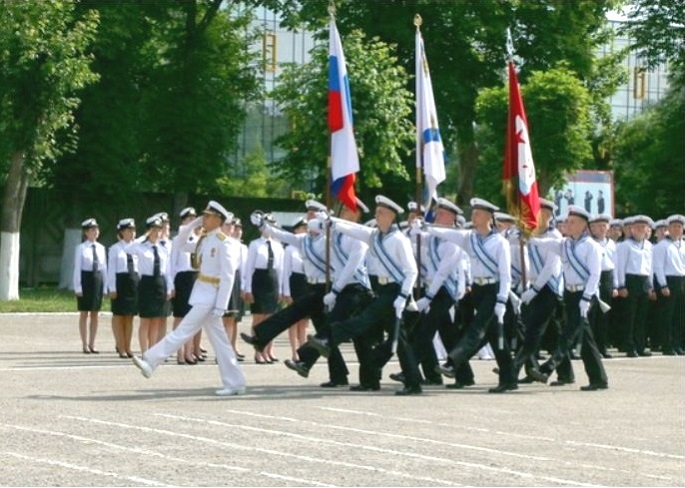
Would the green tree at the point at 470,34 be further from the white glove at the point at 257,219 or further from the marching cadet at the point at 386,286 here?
the marching cadet at the point at 386,286

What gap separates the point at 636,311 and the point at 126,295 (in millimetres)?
7918

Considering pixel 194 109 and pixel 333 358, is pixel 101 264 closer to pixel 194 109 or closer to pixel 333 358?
pixel 333 358

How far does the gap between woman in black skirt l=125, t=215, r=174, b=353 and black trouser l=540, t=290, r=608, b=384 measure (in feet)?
19.3

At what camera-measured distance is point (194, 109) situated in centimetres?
4700

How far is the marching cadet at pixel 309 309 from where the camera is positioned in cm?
1800

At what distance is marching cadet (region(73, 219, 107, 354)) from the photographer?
24.6 meters

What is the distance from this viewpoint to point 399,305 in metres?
17.5

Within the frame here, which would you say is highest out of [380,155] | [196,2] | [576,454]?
[196,2]

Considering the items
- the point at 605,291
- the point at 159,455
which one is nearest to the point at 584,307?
the point at 605,291

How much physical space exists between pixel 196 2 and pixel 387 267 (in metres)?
31.8

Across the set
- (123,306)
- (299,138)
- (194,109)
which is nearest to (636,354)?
(123,306)

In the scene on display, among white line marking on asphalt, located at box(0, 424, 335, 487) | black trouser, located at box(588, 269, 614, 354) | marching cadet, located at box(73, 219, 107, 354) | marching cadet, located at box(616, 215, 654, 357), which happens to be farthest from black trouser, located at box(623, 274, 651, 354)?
white line marking on asphalt, located at box(0, 424, 335, 487)

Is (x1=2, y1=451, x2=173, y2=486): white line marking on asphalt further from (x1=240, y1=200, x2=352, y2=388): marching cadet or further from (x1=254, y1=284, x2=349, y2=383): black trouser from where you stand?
(x1=254, y1=284, x2=349, y2=383): black trouser

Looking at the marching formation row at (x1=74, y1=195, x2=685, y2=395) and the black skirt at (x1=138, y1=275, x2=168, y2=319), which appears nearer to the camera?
the marching formation row at (x1=74, y1=195, x2=685, y2=395)
